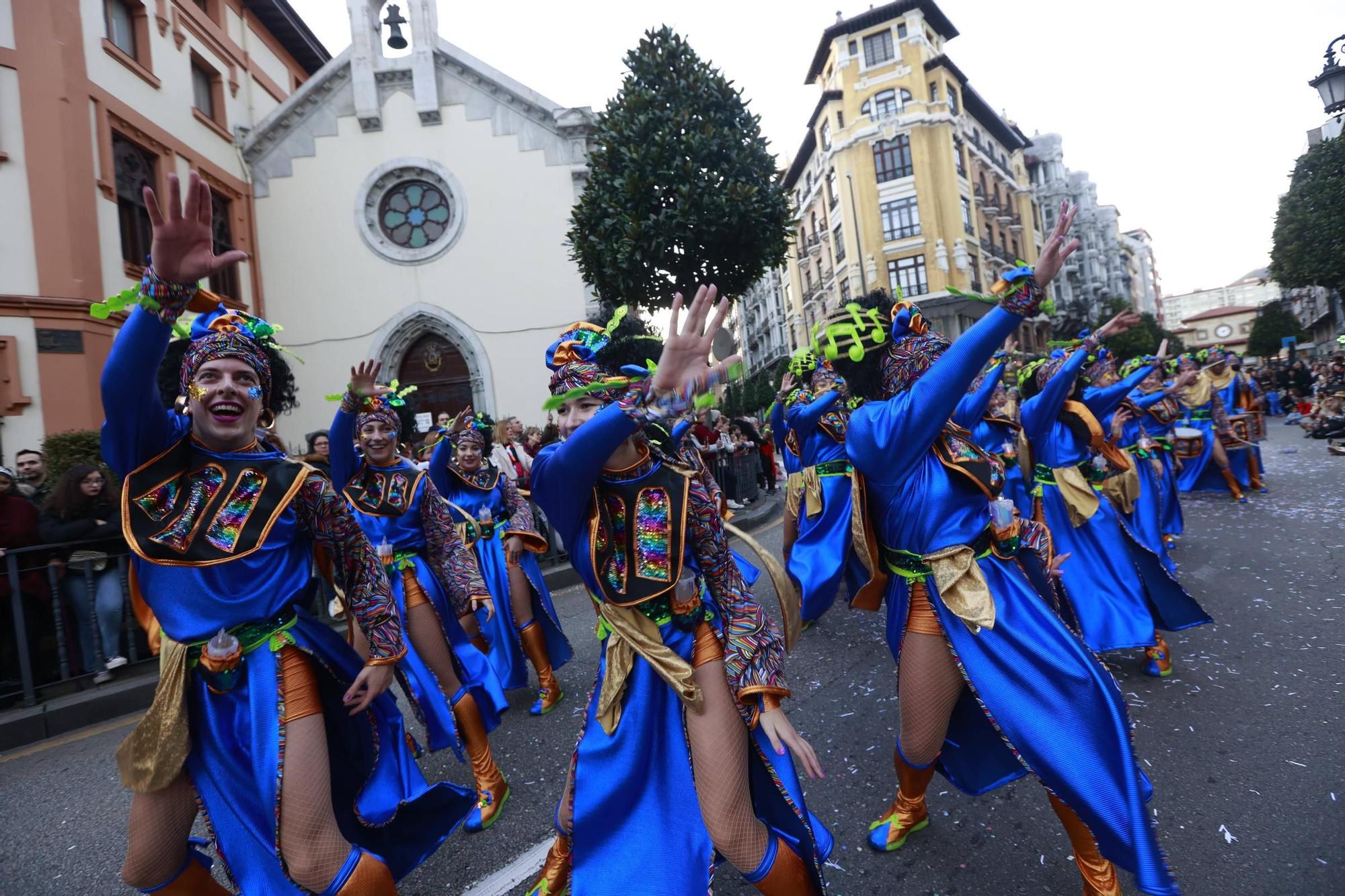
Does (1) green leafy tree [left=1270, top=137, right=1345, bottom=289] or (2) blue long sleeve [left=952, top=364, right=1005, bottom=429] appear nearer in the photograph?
(2) blue long sleeve [left=952, top=364, right=1005, bottom=429]

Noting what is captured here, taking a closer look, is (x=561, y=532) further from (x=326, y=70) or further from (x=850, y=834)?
(x=326, y=70)

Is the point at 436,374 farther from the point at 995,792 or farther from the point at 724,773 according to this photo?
the point at 724,773

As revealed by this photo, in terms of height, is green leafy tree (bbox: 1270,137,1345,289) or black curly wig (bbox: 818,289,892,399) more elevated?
green leafy tree (bbox: 1270,137,1345,289)

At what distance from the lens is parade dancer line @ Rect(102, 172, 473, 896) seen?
78.2 inches

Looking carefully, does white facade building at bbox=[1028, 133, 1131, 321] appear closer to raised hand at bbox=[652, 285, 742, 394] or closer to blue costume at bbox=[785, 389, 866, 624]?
blue costume at bbox=[785, 389, 866, 624]

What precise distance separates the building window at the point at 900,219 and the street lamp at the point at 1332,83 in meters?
28.1

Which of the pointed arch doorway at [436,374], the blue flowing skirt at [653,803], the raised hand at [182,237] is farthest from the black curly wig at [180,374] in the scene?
the pointed arch doorway at [436,374]

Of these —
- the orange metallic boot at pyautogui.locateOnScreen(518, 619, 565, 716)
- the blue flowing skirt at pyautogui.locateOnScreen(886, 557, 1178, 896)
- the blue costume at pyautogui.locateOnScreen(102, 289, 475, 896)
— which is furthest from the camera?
the orange metallic boot at pyautogui.locateOnScreen(518, 619, 565, 716)

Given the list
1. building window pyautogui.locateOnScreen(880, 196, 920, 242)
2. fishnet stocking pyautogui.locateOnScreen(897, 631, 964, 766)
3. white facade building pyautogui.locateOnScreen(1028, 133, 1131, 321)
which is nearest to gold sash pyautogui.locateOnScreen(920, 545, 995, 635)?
fishnet stocking pyautogui.locateOnScreen(897, 631, 964, 766)

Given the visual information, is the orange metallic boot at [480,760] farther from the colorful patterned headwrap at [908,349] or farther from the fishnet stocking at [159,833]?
the colorful patterned headwrap at [908,349]

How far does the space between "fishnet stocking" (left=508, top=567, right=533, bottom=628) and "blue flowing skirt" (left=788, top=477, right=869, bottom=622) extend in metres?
1.84

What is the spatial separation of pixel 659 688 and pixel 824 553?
3.56 m

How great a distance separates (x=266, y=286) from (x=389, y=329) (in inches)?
121

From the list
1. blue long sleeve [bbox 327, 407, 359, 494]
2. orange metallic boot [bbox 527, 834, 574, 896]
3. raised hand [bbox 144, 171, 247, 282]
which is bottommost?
orange metallic boot [bbox 527, 834, 574, 896]
